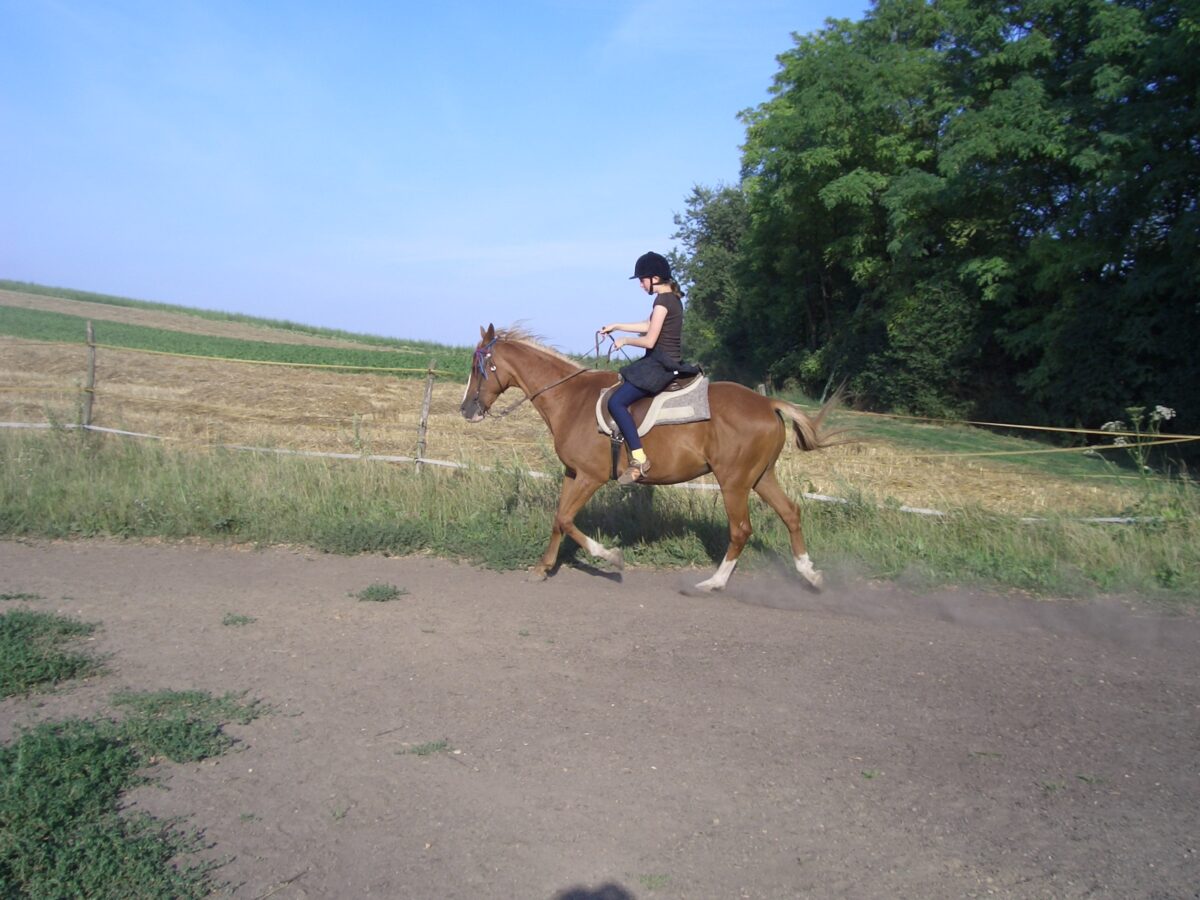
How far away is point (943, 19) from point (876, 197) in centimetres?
564

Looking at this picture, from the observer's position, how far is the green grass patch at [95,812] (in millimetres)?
3346

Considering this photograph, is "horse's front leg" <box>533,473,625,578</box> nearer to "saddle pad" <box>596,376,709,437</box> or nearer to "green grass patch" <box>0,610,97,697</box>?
"saddle pad" <box>596,376,709,437</box>

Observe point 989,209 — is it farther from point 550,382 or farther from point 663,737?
point 663,737

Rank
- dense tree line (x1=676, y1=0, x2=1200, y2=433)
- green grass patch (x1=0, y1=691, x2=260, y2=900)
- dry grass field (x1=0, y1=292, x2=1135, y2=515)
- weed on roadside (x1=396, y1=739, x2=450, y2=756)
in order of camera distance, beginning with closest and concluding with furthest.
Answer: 1. green grass patch (x1=0, y1=691, x2=260, y2=900)
2. weed on roadside (x1=396, y1=739, x2=450, y2=756)
3. dry grass field (x1=0, y1=292, x2=1135, y2=515)
4. dense tree line (x1=676, y1=0, x2=1200, y2=433)

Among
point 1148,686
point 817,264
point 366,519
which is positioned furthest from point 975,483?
point 817,264

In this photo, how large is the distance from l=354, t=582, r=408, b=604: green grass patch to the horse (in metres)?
1.36

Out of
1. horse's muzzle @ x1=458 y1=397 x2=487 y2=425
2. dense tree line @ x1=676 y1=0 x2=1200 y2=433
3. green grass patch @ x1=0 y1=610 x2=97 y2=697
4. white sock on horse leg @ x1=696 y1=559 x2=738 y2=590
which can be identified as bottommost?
green grass patch @ x1=0 y1=610 x2=97 y2=697

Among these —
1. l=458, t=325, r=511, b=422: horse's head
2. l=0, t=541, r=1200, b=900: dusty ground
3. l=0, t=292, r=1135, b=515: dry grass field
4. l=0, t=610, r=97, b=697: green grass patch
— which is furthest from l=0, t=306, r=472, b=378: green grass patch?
l=0, t=610, r=97, b=697: green grass patch

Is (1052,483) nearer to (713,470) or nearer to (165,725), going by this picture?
(713,470)

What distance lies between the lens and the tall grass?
8.51 meters

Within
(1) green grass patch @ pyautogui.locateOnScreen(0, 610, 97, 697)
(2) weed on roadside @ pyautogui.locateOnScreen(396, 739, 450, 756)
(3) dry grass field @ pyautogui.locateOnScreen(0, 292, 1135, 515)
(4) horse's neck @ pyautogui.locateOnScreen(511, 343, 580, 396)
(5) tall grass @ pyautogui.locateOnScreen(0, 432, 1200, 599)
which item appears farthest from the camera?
(3) dry grass field @ pyautogui.locateOnScreen(0, 292, 1135, 515)

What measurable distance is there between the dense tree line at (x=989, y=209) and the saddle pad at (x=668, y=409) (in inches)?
296

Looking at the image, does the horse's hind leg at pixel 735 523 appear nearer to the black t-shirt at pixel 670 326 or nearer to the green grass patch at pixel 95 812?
the black t-shirt at pixel 670 326

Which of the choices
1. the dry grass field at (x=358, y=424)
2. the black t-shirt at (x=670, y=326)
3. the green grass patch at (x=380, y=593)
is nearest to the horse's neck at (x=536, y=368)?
the black t-shirt at (x=670, y=326)
